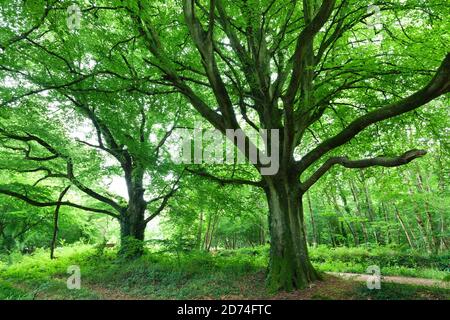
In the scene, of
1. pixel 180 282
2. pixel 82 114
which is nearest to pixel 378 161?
pixel 180 282

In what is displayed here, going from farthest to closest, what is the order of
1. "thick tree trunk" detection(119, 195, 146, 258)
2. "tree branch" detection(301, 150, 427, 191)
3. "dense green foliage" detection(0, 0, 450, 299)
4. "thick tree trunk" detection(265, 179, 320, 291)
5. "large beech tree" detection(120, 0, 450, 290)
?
1. "thick tree trunk" detection(119, 195, 146, 258)
2. "thick tree trunk" detection(265, 179, 320, 291)
3. "dense green foliage" detection(0, 0, 450, 299)
4. "large beech tree" detection(120, 0, 450, 290)
5. "tree branch" detection(301, 150, 427, 191)

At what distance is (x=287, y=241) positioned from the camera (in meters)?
7.81

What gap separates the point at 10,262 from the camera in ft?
52.1

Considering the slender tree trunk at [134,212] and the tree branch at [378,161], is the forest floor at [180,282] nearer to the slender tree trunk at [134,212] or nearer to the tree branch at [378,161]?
the slender tree trunk at [134,212]

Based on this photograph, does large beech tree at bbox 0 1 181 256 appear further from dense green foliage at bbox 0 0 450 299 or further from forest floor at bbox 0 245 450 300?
forest floor at bbox 0 245 450 300

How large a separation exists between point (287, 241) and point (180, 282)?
3810 mm

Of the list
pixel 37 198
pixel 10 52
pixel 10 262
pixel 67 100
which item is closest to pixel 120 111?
pixel 67 100

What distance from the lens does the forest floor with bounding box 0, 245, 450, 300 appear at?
6.70 m

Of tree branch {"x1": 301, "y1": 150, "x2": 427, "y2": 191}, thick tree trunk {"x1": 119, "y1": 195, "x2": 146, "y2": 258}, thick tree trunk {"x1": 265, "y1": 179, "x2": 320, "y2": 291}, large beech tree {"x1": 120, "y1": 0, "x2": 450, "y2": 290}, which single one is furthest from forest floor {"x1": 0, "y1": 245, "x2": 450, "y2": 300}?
tree branch {"x1": 301, "y1": 150, "x2": 427, "y2": 191}

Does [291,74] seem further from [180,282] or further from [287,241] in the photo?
[180,282]

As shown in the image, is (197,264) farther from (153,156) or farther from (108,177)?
(108,177)

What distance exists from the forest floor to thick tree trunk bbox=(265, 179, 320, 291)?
0.32 m

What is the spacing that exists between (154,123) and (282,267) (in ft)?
27.7

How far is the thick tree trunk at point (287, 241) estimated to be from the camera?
7563 millimetres
